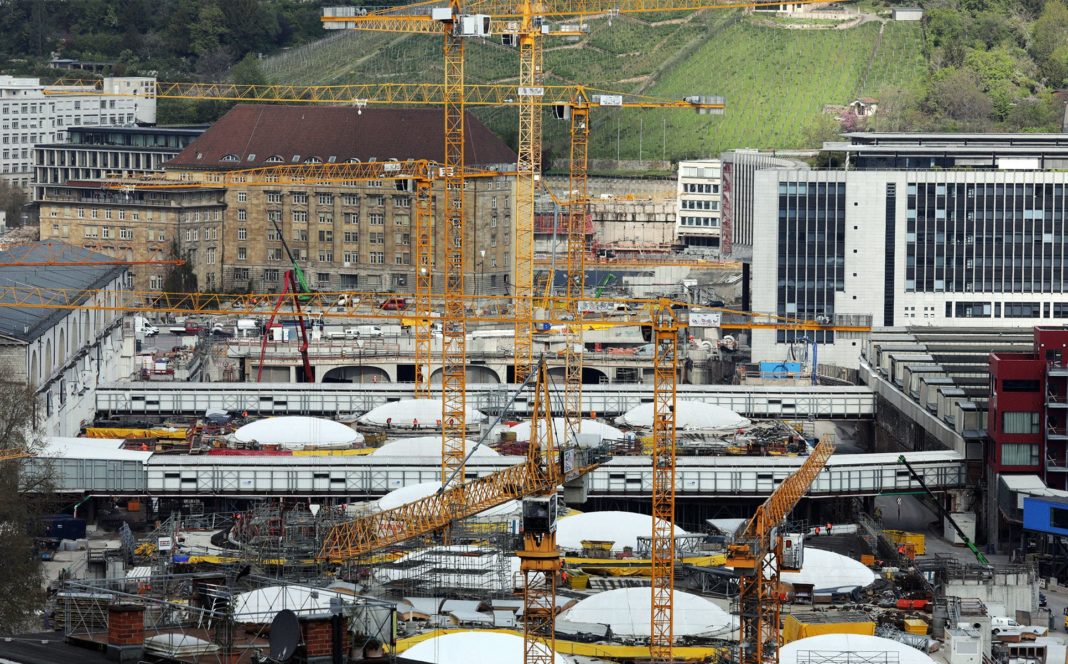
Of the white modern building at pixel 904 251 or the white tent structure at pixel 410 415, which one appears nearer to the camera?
the white tent structure at pixel 410 415

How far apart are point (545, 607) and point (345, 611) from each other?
1628 centimetres

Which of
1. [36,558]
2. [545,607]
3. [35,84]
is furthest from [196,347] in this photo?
[35,84]

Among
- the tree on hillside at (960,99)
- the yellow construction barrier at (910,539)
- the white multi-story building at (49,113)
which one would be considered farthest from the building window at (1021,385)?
the white multi-story building at (49,113)

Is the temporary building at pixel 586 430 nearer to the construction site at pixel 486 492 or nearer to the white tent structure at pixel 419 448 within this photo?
the construction site at pixel 486 492

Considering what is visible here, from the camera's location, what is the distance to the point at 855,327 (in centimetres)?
11375

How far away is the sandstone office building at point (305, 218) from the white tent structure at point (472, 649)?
8439 centimetres

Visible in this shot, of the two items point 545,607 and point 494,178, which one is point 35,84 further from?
point 545,607

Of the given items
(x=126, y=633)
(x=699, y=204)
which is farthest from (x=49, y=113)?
(x=126, y=633)

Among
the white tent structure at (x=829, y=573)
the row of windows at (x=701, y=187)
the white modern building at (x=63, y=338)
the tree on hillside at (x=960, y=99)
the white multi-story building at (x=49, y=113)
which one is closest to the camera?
the white tent structure at (x=829, y=573)

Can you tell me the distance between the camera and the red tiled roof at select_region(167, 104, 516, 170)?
504 feet

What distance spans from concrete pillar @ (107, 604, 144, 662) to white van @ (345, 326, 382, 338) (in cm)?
8094

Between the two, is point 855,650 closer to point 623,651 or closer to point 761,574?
point 761,574

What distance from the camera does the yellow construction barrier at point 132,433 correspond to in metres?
90.7

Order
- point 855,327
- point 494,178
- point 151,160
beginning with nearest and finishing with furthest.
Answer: point 855,327 < point 494,178 < point 151,160
